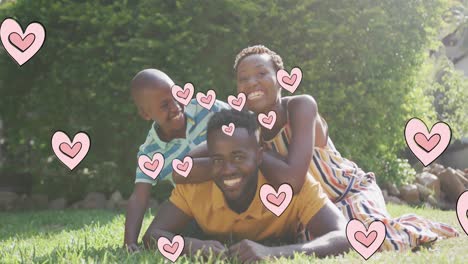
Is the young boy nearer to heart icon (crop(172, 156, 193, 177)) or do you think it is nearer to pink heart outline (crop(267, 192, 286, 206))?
heart icon (crop(172, 156, 193, 177))

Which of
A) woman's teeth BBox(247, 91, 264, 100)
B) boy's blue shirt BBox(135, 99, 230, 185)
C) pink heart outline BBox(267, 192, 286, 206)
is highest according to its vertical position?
woman's teeth BBox(247, 91, 264, 100)

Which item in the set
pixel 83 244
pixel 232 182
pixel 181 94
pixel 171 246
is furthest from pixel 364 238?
pixel 83 244

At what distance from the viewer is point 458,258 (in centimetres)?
287

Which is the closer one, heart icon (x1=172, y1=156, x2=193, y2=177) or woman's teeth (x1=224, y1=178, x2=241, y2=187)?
woman's teeth (x1=224, y1=178, x2=241, y2=187)

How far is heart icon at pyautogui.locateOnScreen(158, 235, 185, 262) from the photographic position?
10.5 feet

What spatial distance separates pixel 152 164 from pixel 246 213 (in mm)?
834

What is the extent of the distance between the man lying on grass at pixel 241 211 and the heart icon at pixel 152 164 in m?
0.34

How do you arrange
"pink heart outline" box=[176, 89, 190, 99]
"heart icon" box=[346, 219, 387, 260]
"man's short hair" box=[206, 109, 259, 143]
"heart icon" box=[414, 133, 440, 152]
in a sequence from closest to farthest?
"heart icon" box=[346, 219, 387, 260], "man's short hair" box=[206, 109, 259, 143], "heart icon" box=[414, 133, 440, 152], "pink heart outline" box=[176, 89, 190, 99]

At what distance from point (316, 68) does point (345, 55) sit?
461 millimetres

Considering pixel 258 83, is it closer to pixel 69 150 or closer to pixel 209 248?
pixel 209 248

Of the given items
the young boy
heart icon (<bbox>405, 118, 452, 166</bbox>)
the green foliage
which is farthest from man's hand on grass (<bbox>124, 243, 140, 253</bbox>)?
the green foliage

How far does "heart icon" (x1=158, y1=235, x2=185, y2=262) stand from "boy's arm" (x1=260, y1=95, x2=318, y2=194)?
629 millimetres

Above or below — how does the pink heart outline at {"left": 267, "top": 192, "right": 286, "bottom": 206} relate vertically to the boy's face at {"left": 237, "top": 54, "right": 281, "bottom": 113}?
below

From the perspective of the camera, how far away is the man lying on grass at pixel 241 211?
3.14 meters
